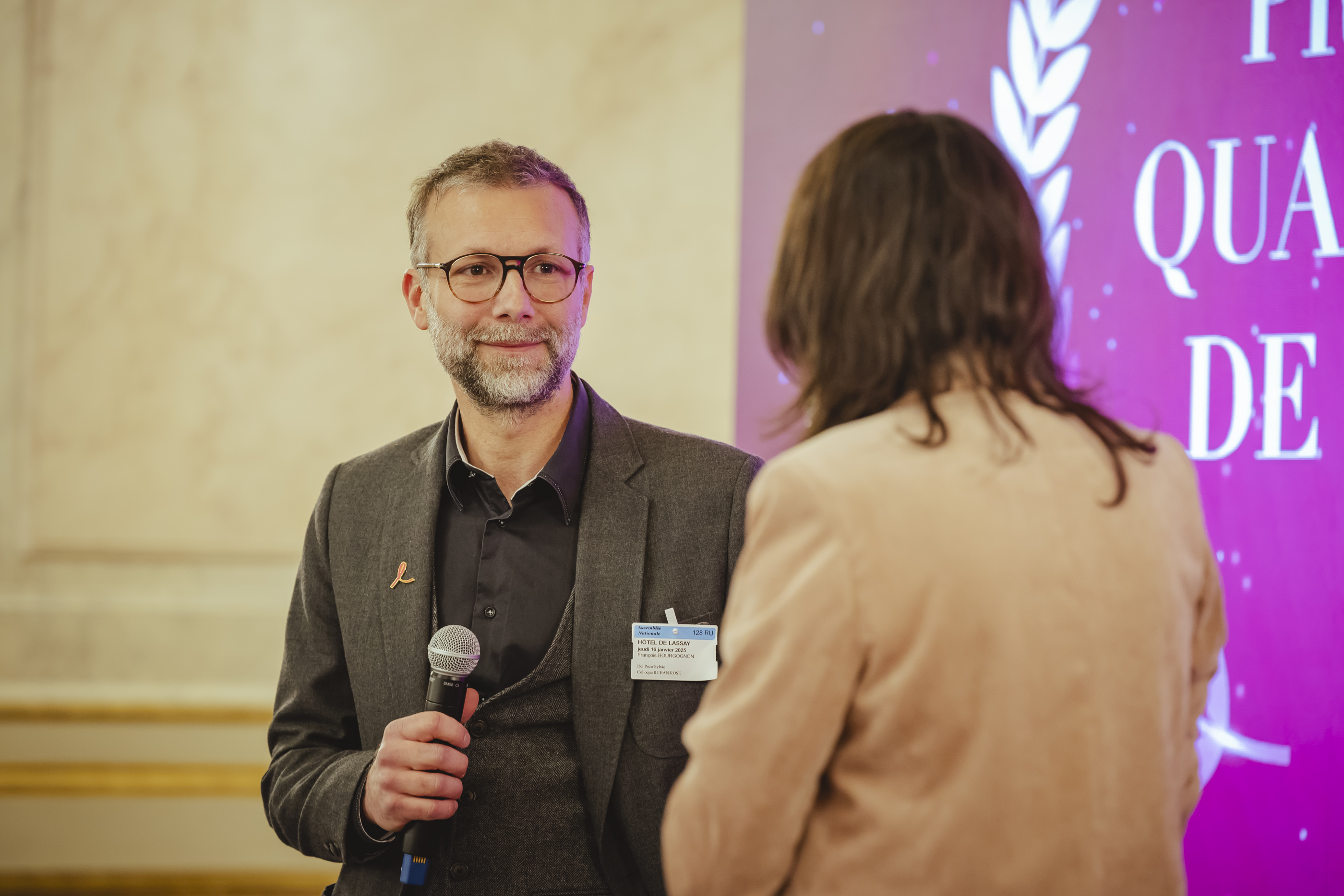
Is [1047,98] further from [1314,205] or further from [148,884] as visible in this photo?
[148,884]

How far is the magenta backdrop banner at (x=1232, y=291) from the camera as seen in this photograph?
2.21 m

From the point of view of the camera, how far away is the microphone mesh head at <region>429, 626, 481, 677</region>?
137 cm

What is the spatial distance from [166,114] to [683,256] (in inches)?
72.9

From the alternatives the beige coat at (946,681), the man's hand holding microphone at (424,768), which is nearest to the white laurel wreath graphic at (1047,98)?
the beige coat at (946,681)

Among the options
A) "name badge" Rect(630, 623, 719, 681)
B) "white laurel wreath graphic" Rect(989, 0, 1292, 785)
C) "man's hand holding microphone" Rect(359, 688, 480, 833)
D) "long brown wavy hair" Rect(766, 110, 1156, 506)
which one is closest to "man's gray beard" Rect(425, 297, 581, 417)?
"name badge" Rect(630, 623, 719, 681)

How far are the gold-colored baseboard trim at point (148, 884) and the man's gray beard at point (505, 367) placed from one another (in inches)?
87.2

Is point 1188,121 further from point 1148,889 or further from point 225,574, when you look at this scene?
point 225,574

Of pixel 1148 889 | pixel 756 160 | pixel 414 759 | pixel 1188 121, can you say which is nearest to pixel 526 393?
pixel 414 759

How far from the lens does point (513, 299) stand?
1.72 m

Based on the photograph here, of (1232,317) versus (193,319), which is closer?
(1232,317)

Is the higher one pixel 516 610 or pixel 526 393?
pixel 526 393

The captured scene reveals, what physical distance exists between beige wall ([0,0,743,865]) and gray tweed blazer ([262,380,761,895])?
147 centimetres

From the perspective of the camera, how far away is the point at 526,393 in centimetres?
171

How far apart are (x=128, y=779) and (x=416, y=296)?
7.53 ft
